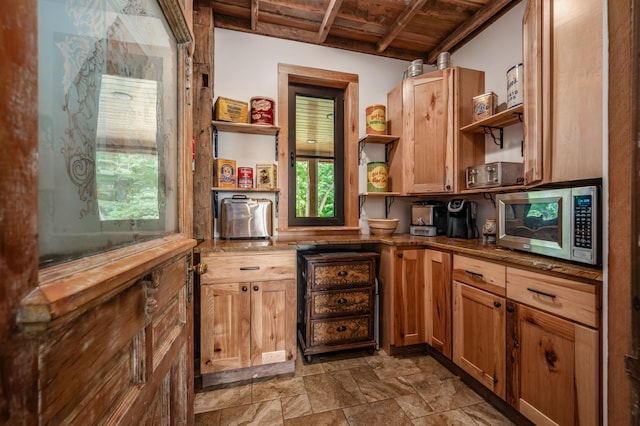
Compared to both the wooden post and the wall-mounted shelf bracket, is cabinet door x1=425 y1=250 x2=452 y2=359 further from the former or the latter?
the wooden post

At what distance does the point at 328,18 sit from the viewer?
223 centimetres

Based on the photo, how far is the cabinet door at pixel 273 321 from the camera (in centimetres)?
182

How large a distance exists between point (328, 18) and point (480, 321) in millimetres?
2549

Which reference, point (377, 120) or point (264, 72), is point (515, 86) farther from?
point (264, 72)

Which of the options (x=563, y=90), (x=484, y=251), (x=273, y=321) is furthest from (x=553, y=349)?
(x=273, y=321)

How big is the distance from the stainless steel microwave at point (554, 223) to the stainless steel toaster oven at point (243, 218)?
1702 mm

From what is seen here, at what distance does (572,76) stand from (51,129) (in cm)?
185

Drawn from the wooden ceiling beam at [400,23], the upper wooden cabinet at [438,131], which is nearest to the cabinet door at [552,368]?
the upper wooden cabinet at [438,131]

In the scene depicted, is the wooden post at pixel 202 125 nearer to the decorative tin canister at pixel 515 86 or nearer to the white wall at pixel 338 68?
the white wall at pixel 338 68

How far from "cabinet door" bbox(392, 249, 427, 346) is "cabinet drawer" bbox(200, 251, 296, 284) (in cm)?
85

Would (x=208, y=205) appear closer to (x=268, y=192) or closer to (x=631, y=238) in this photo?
(x=268, y=192)

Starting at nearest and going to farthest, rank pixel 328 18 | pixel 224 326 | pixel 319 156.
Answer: pixel 224 326, pixel 328 18, pixel 319 156

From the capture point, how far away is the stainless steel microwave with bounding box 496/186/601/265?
116 cm

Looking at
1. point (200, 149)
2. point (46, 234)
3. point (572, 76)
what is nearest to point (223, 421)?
point (46, 234)
